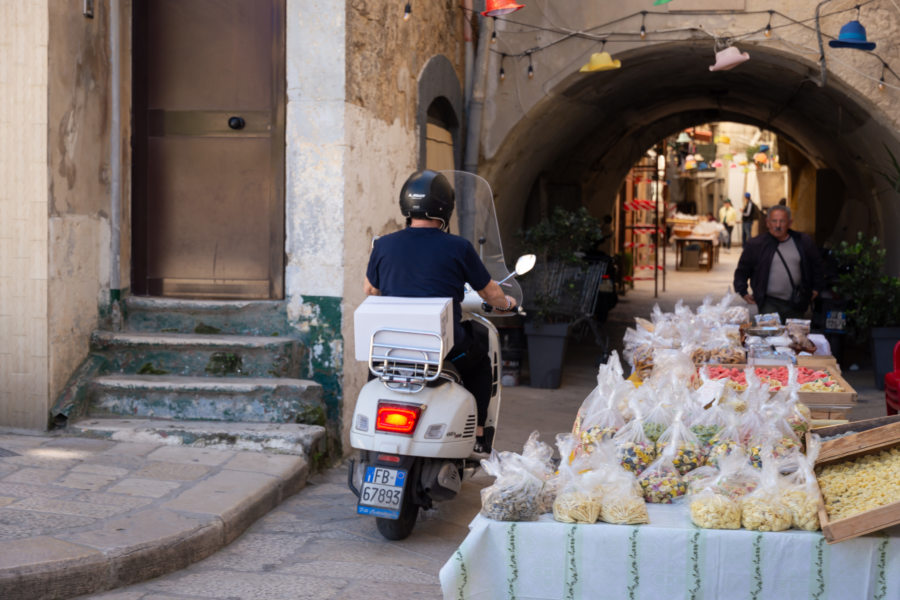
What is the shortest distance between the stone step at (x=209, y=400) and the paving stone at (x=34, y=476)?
1.00 m

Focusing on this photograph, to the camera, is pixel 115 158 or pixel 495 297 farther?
pixel 115 158

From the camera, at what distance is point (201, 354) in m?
6.34

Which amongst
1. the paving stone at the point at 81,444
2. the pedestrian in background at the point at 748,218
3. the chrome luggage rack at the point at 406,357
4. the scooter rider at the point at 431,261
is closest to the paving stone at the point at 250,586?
the chrome luggage rack at the point at 406,357

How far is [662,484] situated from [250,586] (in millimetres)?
1732

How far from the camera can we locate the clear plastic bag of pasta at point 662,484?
3420 mm

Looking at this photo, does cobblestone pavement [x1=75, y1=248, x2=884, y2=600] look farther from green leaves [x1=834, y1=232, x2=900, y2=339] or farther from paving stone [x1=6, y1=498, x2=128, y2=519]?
green leaves [x1=834, y1=232, x2=900, y2=339]

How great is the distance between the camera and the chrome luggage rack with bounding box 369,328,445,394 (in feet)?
14.5

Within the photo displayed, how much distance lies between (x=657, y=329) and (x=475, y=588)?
121 inches

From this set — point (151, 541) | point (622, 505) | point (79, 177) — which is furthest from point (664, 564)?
point (79, 177)

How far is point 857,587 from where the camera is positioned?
3080 millimetres

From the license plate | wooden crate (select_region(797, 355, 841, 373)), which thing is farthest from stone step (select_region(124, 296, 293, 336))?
wooden crate (select_region(797, 355, 841, 373))

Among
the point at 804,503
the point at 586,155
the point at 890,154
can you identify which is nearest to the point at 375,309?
the point at 804,503

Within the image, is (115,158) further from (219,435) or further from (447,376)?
(447,376)

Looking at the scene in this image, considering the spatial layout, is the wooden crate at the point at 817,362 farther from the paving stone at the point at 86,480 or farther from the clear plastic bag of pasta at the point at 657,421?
the paving stone at the point at 86,480
